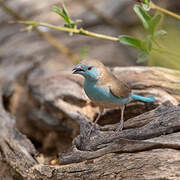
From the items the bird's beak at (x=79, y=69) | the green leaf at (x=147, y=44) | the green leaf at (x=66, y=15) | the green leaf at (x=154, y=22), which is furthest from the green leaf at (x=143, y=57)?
the green leaf at (x=66, y=15)

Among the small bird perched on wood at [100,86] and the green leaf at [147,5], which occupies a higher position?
the green leaf at [147,5]

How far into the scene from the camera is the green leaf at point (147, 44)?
8.71ft

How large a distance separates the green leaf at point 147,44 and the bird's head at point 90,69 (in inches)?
16.6

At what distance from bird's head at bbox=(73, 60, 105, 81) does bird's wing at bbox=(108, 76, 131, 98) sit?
15 centimetres

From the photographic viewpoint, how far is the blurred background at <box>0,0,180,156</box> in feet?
12.5

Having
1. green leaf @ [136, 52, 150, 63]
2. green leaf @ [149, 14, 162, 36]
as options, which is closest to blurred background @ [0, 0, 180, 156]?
green leaf @ [136, 52, 150, 63]

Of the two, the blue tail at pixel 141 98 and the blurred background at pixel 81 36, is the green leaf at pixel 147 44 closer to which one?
the blue tail at pixel 141 98

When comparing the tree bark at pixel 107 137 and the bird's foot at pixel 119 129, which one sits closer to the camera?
the tree bark at pixel 107 137

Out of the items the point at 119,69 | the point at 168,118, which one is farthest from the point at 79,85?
the point at 168,118

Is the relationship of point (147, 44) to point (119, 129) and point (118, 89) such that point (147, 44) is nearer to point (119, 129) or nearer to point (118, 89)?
point (118, 89)

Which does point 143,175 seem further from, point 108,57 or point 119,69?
point 108,57

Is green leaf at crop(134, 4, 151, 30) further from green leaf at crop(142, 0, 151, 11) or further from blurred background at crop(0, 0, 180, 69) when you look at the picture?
blurred background at crop(0, 0, 180, 69)

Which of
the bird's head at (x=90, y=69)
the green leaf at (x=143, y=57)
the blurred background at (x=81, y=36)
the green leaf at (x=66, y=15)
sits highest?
the green leaf at (x=66, y=15)

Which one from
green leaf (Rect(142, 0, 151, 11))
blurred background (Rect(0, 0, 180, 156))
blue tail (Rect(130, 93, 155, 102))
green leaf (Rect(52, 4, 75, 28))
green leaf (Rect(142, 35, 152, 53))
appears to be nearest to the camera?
green leaf (Rect(142, 0, 151, 11))
